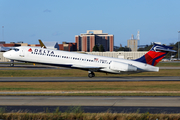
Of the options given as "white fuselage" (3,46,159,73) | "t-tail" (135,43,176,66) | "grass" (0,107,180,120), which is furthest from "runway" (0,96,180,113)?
"t-tail" (135,43,176,66)

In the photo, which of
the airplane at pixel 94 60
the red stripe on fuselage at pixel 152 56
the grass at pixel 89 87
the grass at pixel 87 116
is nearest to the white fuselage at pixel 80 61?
the airplane at pixel 94 60

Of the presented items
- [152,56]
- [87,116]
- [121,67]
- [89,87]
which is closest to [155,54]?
[152,56]

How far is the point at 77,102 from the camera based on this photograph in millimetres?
17969

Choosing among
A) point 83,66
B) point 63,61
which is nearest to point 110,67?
point 83,66

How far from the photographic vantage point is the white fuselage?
37500 millimetres

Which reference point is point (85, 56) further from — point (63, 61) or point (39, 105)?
point (39, 105)

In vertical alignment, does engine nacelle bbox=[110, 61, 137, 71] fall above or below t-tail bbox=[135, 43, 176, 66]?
below

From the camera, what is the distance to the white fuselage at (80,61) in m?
37.5

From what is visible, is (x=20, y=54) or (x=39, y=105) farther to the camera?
(x=20, y=54)

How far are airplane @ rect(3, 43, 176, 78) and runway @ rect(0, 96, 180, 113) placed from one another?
1836 cm

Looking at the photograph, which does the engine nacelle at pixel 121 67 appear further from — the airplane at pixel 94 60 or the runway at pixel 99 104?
the runway at pixel 99 104

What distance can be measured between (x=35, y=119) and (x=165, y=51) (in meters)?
→ 28.6

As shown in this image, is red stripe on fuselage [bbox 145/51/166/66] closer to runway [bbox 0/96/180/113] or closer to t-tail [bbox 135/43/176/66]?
t-tail [bbox 135/43/176/66]

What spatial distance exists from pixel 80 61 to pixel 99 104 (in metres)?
21.0
